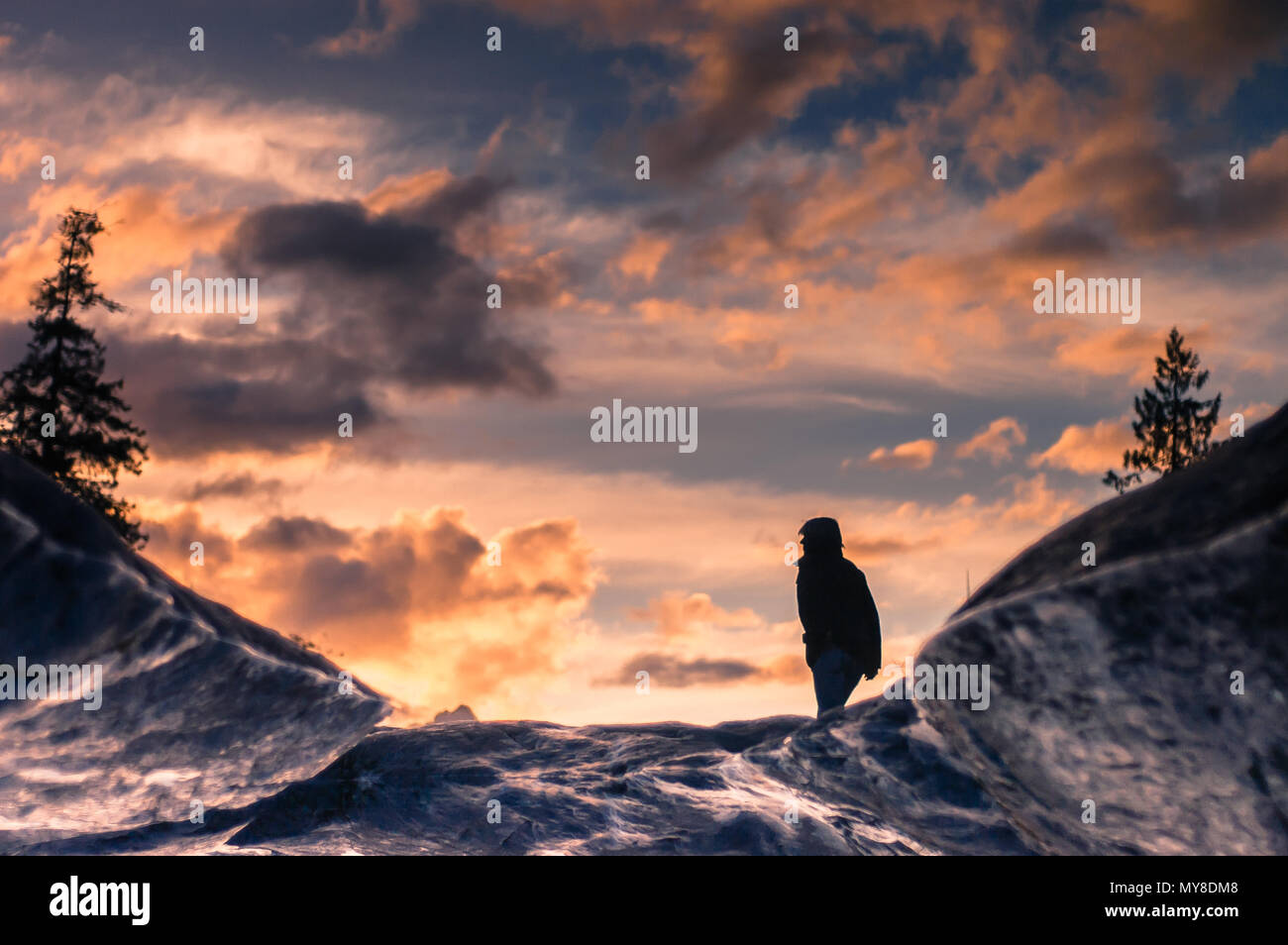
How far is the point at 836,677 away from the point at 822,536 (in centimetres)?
121

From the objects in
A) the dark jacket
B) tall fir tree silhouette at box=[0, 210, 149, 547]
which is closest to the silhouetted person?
the dark jacket

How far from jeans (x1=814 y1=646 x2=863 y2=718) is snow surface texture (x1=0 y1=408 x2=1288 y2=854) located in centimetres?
394

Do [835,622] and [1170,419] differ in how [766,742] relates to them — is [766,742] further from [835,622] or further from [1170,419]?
[1170,419]

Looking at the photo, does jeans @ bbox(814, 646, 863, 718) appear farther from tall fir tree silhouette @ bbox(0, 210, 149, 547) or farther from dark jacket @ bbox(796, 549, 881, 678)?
tall fir tree silhouette @ bbox(0, 210, 149, 547)

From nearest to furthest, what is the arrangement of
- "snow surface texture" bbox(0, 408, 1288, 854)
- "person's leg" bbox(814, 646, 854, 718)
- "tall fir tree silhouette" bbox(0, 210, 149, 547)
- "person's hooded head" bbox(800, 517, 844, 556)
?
1. "snow surface texture" bbox(0, 408, 1288, 854)
2. "person's leg" bbox(814, 646, 854, 718)
3. "person's hooded head" bbox(800, 517, 844, 556)
4. "tall fir tree silhouette" bbox(0, 210, 149, 547)

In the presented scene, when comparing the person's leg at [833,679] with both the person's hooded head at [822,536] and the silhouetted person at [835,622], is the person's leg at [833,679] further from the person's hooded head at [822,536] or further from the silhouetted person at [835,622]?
the person's hooded head at [822,536]

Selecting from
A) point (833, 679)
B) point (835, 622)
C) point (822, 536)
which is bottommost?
point (833, 679)

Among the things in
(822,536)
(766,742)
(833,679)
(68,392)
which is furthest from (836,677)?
(68,392)

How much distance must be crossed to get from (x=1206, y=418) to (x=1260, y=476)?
99.6 ft

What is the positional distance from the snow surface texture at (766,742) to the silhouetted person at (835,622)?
396 centimetres

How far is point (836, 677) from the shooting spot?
8164 mm

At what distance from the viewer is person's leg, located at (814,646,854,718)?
8141 millimetres
